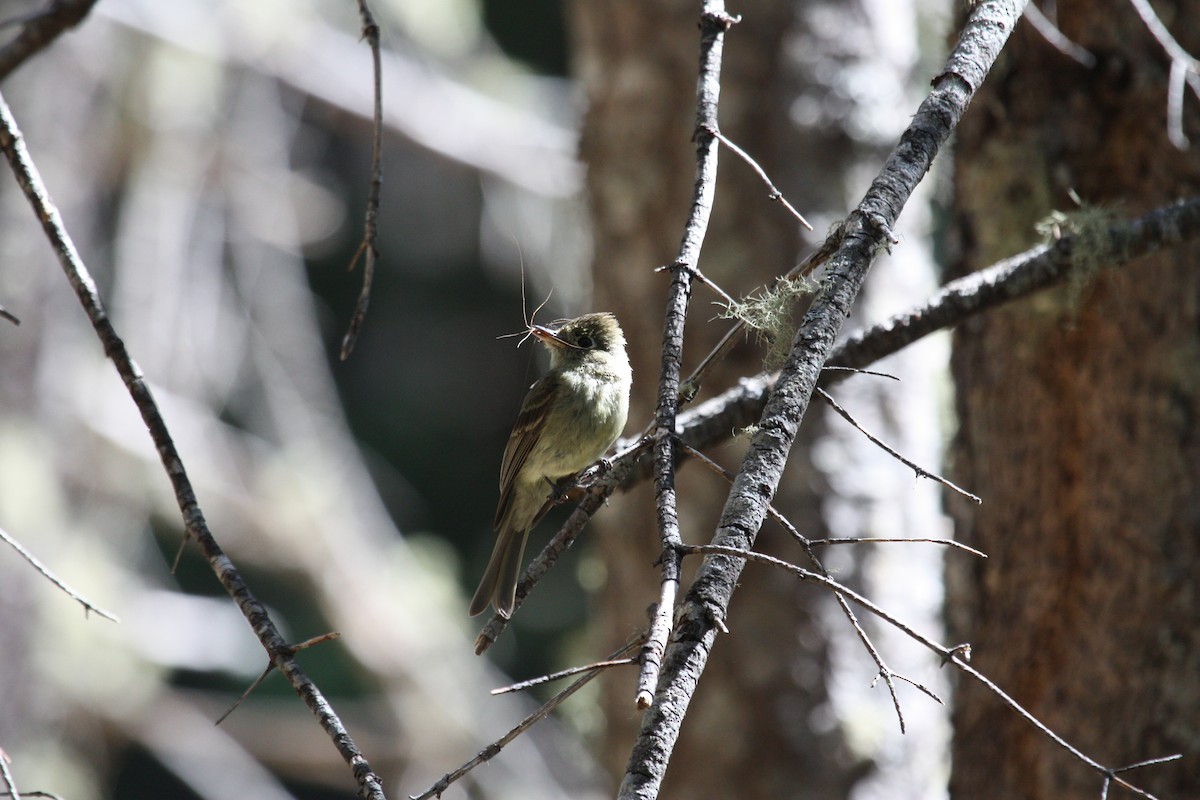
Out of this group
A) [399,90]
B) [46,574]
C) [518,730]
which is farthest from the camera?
[399,90]

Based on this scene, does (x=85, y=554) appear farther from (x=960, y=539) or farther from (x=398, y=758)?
(x=960, y=539)

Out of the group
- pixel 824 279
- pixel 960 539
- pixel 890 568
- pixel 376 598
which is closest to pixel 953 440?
pixel 960 539

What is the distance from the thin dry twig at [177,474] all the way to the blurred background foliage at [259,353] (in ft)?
9.53

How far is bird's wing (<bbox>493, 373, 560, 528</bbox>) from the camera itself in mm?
3941

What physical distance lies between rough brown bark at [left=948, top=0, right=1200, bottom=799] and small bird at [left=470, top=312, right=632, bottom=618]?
1139 mm

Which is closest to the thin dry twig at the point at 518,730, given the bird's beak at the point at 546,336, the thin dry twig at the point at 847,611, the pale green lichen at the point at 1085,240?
the thin dry twig at the point at 847,611

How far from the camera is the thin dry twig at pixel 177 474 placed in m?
1.70

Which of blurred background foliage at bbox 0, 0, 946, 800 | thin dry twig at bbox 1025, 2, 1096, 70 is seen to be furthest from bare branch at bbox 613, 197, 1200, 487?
blurred background foliage at bbox 0, 0, 946, 800

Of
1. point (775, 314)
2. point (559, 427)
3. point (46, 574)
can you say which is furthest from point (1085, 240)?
point (46, 574)

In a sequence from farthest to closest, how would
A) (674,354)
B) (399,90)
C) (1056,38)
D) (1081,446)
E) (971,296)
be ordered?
(399,90)
(1081,446)
(1056,38)
(971,296)
(674,354)

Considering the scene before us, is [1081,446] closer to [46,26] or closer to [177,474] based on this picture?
[177,474]

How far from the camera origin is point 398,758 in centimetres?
812

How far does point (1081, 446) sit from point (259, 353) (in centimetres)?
561

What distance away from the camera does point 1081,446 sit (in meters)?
3.31
